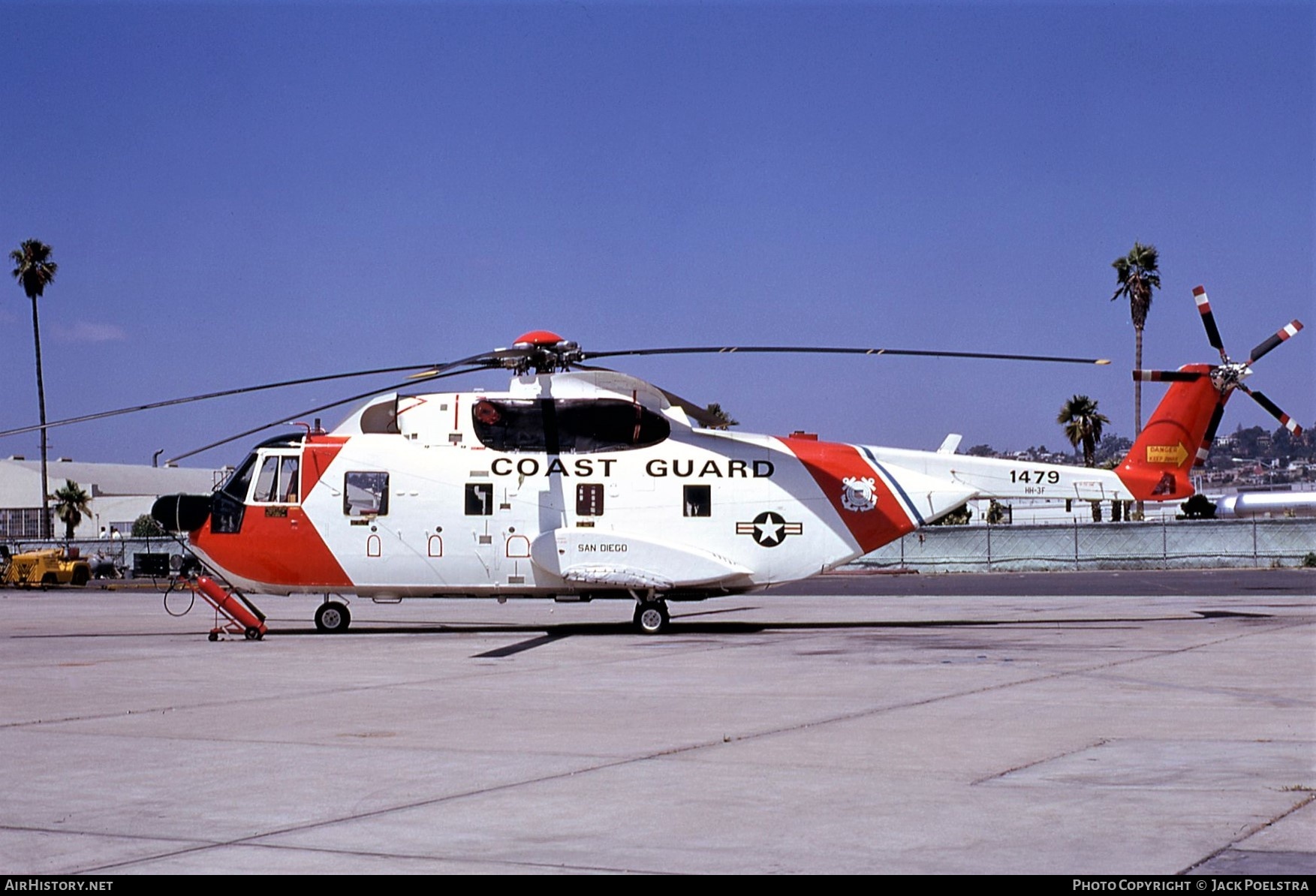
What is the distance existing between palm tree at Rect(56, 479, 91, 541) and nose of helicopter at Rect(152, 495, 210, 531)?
8180 centimetres

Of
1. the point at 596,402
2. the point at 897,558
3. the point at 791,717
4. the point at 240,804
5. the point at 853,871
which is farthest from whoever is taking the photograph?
the point at 897,558

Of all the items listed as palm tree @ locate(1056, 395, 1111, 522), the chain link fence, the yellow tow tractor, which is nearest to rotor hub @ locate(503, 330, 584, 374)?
the chain link fence

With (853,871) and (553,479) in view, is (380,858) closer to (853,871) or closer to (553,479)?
(853,871)

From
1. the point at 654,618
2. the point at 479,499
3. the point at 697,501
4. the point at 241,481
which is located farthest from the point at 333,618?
the point at 697,501

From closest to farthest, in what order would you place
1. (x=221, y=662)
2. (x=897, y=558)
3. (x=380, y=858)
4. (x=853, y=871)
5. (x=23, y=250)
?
Result: (x=853, y=871), (x=380, y=858), (x=221, y=662), (x=897, y=558), (x=23, y=250)

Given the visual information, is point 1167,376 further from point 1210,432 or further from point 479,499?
point 479,499

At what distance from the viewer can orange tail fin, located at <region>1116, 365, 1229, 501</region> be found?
24312mm

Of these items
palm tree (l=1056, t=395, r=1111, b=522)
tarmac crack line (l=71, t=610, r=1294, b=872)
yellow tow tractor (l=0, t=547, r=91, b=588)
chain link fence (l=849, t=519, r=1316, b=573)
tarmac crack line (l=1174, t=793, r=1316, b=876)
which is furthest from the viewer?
palm tree (l=1056, t=395, r=1111, b=522)

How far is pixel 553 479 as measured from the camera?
76.3ft

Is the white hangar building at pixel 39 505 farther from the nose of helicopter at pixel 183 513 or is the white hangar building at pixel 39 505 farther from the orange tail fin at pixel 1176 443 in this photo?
the orange tail fin at pixel 1176 443

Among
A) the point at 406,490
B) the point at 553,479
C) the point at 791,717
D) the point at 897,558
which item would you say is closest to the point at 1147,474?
the point at 553,479

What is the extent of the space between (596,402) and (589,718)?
37.8 feet

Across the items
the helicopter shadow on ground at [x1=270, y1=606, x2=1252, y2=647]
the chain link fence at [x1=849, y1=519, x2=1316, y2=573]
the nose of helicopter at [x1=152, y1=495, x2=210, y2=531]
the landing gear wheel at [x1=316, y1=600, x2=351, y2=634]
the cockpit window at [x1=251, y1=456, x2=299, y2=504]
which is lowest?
the helicopter shadow on ground at [x1=270, y1=606, x2=1252, y2=647]

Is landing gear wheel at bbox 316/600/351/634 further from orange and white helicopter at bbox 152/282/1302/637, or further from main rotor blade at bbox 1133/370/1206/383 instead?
main rotor blade at bbox 1133/370/1206/383
